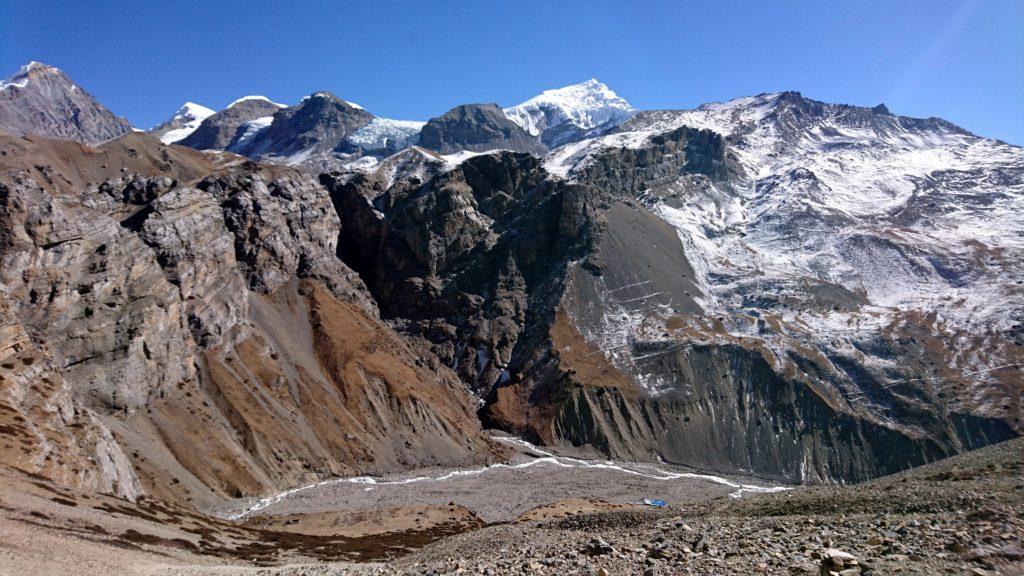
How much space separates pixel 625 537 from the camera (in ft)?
99.0

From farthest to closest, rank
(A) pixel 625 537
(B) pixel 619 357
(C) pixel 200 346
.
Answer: (B) pixel 619 357 < (C) pixel 200 346 < (A) pixel 625 537

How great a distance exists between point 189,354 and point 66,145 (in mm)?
78924

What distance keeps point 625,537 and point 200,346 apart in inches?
4169

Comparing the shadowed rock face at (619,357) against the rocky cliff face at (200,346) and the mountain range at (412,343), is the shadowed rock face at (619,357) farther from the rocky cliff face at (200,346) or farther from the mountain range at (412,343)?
the rocky cliff face at (200,346)

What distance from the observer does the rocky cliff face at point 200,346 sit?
86500mm

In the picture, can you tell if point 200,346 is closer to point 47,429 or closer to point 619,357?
point 47,429

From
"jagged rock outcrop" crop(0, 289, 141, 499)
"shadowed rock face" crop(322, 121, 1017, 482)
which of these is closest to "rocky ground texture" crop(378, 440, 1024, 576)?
"jagged rock outcrop" crop(0, 289, 141, 499)

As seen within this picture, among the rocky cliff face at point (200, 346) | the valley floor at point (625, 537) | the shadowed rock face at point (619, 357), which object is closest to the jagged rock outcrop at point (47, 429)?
the rocky cliff face at point (200, 346)

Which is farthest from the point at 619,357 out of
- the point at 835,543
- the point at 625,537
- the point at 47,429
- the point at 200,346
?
the point at 835,543

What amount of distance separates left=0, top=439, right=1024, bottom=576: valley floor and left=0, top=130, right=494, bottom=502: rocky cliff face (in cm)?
1734

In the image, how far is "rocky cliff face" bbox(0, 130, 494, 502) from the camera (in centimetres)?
8650

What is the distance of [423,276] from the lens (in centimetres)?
18850

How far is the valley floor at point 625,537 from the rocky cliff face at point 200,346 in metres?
17.3

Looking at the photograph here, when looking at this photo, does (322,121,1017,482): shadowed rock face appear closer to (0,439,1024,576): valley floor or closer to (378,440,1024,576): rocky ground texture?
(0,439,1024,576): valley floor
